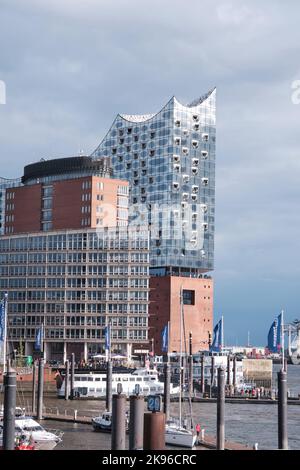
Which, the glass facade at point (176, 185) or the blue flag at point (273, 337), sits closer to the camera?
the blue flag at point (273, 337)

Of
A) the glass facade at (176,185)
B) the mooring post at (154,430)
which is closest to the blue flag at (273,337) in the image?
the mooring post at (154,430)

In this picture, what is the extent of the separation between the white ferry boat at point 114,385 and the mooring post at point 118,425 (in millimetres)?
85110

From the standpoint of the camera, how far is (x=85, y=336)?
534ft

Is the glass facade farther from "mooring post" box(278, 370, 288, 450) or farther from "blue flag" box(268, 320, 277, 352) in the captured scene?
"mooring post" box(278, 370, 288, 450)

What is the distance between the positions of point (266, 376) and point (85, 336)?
1760 inches

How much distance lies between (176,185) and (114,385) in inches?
3178

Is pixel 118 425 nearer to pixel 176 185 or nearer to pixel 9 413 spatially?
pixel 9 413

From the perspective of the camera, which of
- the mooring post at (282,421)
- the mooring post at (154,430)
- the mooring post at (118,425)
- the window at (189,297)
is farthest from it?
the window at (189,297)

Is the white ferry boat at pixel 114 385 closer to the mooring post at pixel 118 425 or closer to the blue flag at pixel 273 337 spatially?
the blue flag at pixel 273 337

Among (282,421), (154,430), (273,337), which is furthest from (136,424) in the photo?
(273,337)

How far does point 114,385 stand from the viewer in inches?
4550

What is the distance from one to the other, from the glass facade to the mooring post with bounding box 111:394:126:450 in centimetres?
15753

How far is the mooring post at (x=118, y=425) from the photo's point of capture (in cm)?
2744
